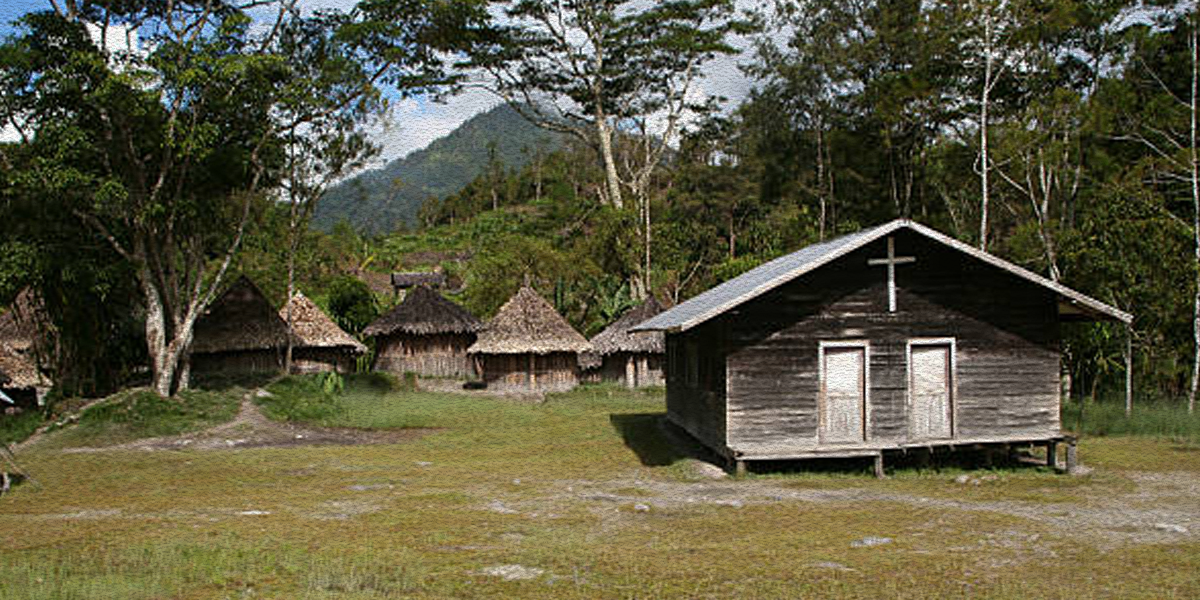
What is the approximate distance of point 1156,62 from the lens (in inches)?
1294

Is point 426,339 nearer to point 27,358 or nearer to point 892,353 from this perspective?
point 27,358

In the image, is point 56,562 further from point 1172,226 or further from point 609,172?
point 609,172

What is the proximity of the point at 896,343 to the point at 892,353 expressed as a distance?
0.65 ft

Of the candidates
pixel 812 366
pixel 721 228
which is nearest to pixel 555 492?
pixel 812 366

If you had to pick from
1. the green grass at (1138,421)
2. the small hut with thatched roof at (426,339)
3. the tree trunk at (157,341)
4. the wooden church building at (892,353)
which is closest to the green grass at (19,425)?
the tree trunk at (157,341)

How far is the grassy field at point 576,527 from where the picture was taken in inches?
367

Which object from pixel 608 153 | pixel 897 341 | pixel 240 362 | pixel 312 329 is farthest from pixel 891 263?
pixel 608 153

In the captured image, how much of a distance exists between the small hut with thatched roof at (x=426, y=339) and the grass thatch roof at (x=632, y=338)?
6791 millimetres

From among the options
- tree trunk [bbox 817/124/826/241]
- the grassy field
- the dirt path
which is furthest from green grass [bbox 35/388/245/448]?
tree trunk [bbox 817/124/826/241]

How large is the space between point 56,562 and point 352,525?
3.60 meters

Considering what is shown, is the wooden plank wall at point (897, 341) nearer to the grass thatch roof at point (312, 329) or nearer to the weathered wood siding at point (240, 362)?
the weathered wood siding at point (240, 362)

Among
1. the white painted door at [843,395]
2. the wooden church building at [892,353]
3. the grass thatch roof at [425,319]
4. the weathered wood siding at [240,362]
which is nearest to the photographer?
the wooden church building at [892,353]

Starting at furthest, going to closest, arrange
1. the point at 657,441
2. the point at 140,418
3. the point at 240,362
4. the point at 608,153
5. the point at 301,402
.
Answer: the point at 608,153, the point at 240,362, the point at 301,402, the point at 140,418, the point at 657,441

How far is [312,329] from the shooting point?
39.8 meters
